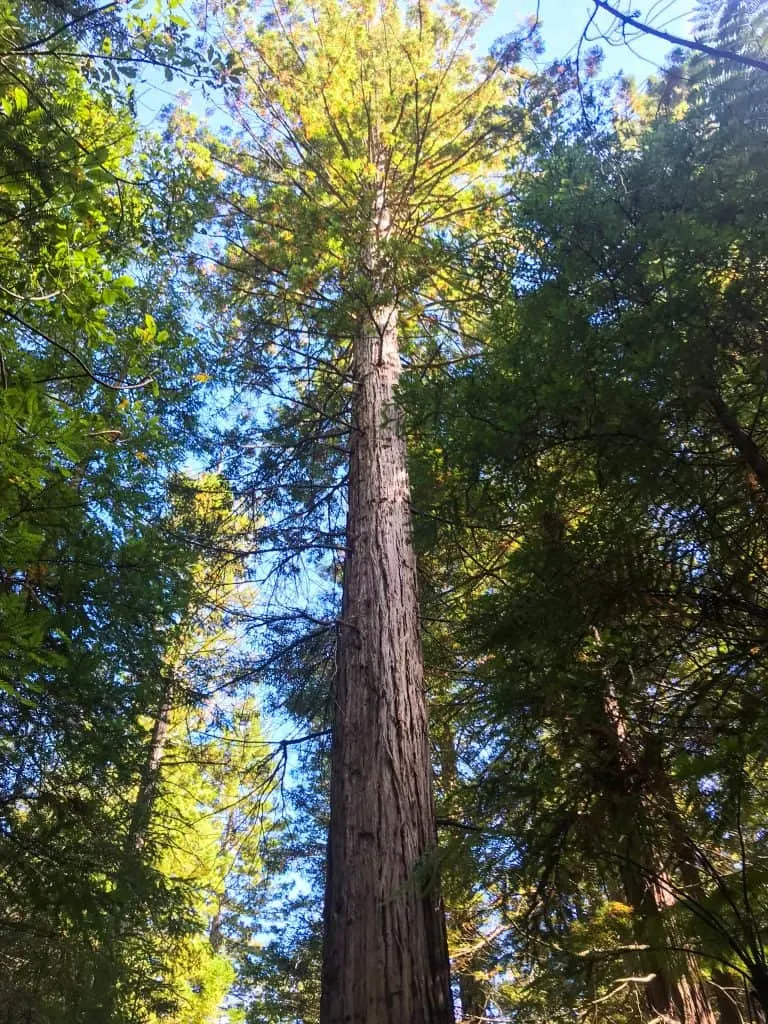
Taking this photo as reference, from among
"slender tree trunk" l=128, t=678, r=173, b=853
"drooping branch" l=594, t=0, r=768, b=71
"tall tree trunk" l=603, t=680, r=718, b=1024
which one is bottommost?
"tall tree trunk" l=603, t=680, r=718, b=1024

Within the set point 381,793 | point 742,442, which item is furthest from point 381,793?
point 742,442

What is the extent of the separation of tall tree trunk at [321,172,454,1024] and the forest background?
25cm

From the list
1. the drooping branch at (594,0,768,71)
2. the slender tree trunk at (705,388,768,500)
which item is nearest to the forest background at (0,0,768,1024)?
the slender tree trunk at (705,388,768,500)

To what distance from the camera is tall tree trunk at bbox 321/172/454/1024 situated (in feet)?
9.04

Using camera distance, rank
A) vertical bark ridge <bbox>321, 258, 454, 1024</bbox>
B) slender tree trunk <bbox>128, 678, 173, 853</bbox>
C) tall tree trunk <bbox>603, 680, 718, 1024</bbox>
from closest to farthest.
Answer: tall tree trunk <bbox>603, 680, 718, 1024</bbox>
vertical bark ridge <bbox>321, 258, 454, 1024</bbox>
slender tree trunk <bbox>128, 678, 173, 853</bbox>

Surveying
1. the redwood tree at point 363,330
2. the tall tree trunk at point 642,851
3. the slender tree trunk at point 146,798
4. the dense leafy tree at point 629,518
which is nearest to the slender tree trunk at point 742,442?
the dense leafy tree at point 629,518

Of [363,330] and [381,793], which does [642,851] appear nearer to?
[381,793]

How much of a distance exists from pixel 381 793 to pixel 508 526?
1.90 m

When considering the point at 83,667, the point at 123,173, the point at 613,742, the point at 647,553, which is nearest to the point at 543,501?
the point at 647,553

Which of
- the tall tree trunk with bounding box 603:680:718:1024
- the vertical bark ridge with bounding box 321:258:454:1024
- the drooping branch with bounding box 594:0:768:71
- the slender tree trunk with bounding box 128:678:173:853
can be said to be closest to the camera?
the drooping branch with bounding box 594:0:768:71

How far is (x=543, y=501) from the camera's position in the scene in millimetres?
3539

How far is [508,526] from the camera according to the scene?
4.36 m

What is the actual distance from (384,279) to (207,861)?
395 inches

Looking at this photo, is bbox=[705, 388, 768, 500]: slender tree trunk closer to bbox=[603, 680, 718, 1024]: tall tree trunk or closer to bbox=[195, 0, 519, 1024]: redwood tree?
bbox=[603, 680, 718, 1024]: tall tree trunk
